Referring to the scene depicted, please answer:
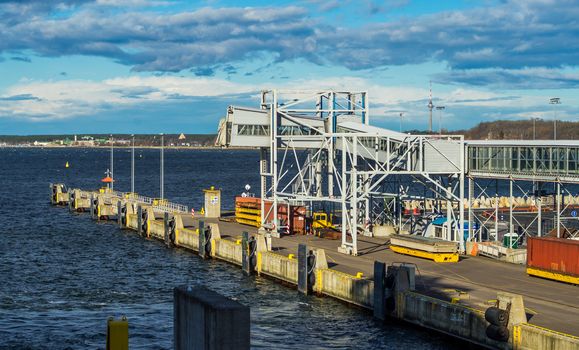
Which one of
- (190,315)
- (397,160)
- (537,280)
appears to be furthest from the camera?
(397,160)

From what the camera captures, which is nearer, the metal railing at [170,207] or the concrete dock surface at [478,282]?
the concrete dock surface at [478,282]

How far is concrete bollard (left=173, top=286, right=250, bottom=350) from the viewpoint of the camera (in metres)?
19.6

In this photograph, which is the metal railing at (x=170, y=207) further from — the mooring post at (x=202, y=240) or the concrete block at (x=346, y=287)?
the concrete block at (x=346, y=287)

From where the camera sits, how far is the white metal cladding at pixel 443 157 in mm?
56750

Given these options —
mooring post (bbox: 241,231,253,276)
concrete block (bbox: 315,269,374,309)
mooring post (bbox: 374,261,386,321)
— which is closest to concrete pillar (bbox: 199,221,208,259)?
mooring post (bbox: 241,231,253,276)

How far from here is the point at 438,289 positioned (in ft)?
136

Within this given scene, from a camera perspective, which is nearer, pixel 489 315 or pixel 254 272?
pixel 489 315

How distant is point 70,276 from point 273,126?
19.4m

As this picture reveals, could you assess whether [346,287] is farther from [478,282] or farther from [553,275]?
[553,275]

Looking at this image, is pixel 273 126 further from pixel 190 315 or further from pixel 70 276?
pixel 190 315

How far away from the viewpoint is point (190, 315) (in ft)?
71.0

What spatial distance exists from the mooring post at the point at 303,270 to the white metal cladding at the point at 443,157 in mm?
13678

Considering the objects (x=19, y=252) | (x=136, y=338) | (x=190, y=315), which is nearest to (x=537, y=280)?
(x=136, y=338)

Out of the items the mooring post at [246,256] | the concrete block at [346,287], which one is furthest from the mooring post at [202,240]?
the concrete block at [346,287]
